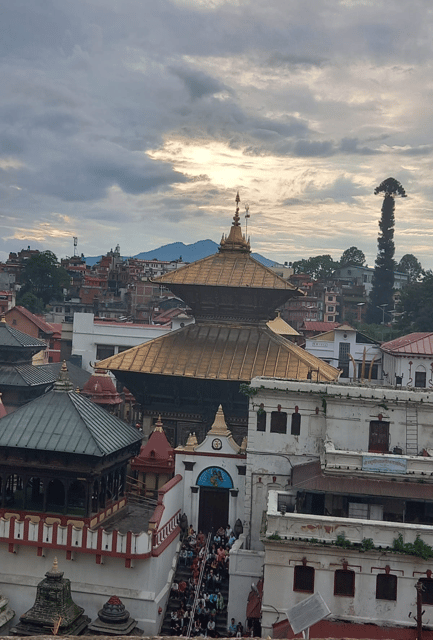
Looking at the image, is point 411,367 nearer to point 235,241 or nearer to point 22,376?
point 235,241

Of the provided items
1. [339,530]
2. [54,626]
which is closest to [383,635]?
[339,530]

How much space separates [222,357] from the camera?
136 ft

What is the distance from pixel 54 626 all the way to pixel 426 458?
47.2 feet

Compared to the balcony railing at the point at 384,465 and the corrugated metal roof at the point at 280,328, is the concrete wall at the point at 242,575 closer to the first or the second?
the balcony railing at the point at 384,465

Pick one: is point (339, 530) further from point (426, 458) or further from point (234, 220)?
point (234, 220)

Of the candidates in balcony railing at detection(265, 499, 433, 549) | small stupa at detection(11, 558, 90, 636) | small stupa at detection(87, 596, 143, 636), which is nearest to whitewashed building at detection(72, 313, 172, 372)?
small stupa at detection(87, 596, 143, 636)

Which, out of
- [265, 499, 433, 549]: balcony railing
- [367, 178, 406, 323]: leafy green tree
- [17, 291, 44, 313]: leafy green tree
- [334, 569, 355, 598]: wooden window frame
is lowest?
[334, 569, 355, 598]: wooden window frame

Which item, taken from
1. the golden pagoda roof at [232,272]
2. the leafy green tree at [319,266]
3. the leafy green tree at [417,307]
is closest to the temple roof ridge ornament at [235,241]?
the golden pagoda roof at [232,272]

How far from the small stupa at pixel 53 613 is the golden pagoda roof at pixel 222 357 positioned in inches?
611

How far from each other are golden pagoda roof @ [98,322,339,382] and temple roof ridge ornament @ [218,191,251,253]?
5.01 metres

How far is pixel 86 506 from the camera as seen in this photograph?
29.8 metres

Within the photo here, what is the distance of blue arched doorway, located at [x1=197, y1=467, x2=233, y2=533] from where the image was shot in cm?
3409

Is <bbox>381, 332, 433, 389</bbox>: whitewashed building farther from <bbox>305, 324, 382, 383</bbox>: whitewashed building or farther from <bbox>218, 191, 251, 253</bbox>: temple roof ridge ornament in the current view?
<bbox>218, 191, 251, 253</bbox>: temple roof ridge ornament

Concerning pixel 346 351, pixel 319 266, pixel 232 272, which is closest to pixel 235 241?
pixel 232 272
